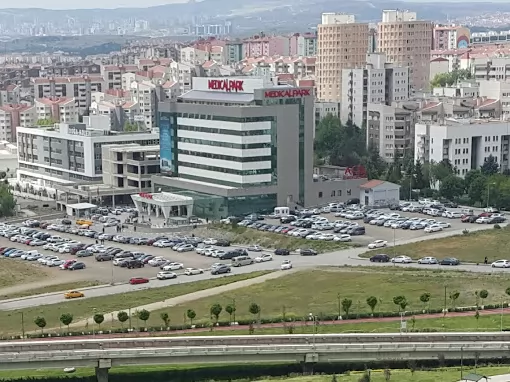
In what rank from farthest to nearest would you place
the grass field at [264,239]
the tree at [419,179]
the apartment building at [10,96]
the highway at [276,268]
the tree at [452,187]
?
the apartment building at [10,96]
the tree at [419,179]
the tree at [452,187]
the grass field at [264,239]
the highway at [276,268]

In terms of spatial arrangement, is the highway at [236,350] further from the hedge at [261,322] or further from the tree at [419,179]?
the tree at [419,179]

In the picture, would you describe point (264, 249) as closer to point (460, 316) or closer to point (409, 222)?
point (409, 222)

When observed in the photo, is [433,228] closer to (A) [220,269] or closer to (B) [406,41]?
(A) [220,269]

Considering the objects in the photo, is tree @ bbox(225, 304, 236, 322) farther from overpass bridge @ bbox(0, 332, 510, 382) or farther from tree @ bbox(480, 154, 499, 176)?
tree @ bbox(480, 154, 499, 176)

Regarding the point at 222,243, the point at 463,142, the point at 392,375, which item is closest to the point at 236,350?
the point at 392,375

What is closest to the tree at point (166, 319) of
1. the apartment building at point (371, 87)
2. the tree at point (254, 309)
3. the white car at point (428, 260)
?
the tree at point (254, 309)

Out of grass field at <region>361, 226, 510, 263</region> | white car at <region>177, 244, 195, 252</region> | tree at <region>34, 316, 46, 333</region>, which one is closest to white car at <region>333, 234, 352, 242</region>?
grass field at <region>361, 226, 510, 263</region>
